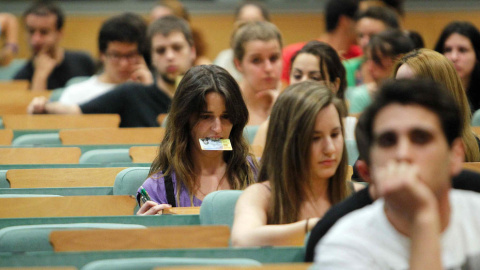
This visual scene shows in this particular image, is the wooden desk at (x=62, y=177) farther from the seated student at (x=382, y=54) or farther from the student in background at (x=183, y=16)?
the student in background at (x=183, y=16)

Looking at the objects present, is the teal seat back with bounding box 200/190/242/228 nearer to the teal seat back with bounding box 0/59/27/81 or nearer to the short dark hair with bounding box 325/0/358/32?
the short dark hair with bounding box 325/0/358/32

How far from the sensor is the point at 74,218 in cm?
257

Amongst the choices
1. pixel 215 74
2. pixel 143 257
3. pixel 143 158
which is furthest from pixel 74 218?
pixel 143 158

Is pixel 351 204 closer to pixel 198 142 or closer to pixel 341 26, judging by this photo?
pixel 198 142

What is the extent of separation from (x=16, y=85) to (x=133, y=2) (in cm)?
275

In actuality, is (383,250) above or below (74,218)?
above

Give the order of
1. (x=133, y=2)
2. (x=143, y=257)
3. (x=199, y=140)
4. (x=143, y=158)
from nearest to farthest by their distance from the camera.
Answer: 1. (x=143, y=257)
2. (x=199, y=140)
3. (x=143, y=158)
4. (x=133, y=2)

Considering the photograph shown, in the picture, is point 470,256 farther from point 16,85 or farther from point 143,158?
point 16,85

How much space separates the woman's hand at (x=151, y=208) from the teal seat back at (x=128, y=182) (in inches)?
9.6

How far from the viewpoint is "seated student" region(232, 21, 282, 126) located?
15.5 ft

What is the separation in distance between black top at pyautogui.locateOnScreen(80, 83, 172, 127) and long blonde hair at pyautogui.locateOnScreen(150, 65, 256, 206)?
1719mm

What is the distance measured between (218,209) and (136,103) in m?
2.47

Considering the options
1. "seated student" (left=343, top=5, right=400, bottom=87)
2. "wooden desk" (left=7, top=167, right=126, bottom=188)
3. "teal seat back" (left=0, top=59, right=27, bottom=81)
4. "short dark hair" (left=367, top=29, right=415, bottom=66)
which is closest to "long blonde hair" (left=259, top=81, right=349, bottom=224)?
"wooden desk" (left=7, top=167, right=126, bottom=188)

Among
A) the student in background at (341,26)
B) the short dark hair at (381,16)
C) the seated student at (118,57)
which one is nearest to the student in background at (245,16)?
the student in background at (341,26)
